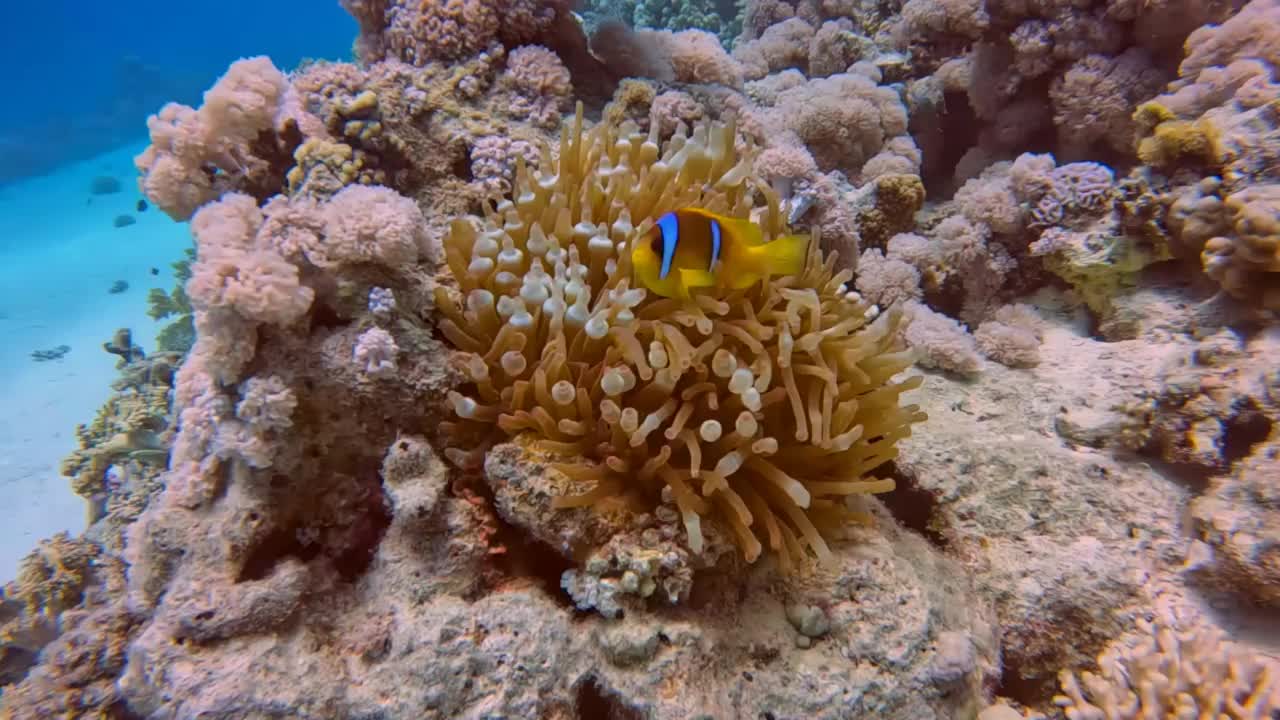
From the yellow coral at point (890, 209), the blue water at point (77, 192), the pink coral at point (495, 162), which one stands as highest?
the blue water at point (77, 192)

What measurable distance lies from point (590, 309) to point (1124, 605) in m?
2.44

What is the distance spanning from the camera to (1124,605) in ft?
8.40

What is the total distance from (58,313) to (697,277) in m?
20.3

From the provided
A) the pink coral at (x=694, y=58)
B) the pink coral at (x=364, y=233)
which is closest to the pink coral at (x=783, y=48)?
the pink coral at (x=694, y=58)

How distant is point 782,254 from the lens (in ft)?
6.71

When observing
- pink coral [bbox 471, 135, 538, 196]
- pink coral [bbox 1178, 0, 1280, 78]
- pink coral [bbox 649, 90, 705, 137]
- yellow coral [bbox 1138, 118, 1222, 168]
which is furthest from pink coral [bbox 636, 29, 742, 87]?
pink coral [bbox 1178, 0, 1280, 78]

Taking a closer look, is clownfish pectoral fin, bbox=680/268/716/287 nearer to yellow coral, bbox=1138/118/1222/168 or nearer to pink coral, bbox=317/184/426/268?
pink coral, bbox=317/184/426/268

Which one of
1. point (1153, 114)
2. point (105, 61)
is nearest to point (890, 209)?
point (1153, 114)

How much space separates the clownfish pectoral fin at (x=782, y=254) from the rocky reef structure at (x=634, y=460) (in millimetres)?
274

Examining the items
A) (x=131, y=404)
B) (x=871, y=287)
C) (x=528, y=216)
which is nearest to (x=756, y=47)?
(x=871, y=287)

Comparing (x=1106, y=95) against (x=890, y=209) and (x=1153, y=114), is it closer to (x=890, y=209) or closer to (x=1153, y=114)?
(x=1153, y=114)

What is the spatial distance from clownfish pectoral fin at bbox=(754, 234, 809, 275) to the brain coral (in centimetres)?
25

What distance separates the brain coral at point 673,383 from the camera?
2.19 metres

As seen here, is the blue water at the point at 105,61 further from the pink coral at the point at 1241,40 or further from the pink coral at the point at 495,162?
the pink coral at the point at 1241,40
